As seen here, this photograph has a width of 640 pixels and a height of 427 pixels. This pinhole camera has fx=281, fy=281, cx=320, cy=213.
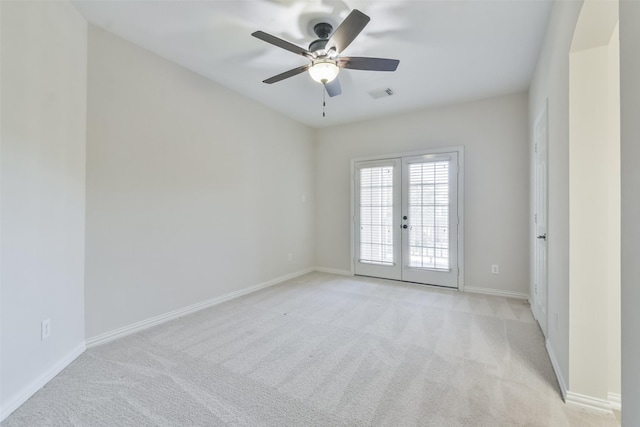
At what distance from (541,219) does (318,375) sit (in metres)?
2.53

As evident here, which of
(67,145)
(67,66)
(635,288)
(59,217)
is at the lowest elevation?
(635,288)

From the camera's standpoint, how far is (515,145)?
3805 mm

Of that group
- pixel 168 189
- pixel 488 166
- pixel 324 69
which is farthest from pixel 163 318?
pixel 488 166

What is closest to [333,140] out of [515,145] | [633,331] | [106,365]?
[515,145]

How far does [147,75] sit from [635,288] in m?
3.73

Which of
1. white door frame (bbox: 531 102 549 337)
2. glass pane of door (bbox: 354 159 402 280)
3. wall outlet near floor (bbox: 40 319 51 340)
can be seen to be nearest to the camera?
wall outlet near floor (bbox: 40 319 51 340)

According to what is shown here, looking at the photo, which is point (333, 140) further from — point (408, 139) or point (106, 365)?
point (106, 365)

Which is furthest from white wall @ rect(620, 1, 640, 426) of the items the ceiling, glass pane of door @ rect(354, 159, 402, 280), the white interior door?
glass pane of door @ rect(354, 159, 402, 280)

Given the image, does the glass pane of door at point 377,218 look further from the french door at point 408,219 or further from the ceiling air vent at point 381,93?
the ceiling air vent at point 381,93

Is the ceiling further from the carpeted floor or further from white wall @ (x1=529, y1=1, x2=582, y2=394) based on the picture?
the carpeted floor

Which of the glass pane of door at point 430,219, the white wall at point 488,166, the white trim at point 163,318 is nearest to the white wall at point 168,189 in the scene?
the white trim at point 163,318

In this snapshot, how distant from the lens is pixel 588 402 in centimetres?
168

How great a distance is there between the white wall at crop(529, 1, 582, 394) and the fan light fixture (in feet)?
5.09

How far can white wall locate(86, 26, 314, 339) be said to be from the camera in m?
2.51
